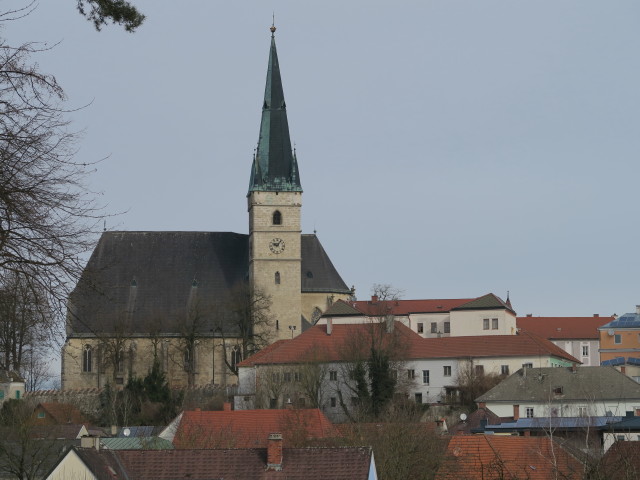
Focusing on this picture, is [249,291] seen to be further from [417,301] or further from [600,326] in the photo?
[600,326]

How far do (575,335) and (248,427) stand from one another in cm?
6410

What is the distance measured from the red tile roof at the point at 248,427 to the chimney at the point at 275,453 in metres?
14.4

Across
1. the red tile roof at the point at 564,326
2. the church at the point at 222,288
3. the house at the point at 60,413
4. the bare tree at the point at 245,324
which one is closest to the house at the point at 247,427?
the house at the point at 60,413

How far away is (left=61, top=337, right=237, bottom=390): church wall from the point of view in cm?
9244

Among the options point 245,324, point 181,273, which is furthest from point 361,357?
point 181,273

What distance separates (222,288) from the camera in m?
97.1

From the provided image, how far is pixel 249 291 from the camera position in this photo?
93438 mm

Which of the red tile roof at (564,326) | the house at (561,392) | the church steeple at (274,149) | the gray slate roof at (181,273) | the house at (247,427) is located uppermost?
the church steeple at (274,149)

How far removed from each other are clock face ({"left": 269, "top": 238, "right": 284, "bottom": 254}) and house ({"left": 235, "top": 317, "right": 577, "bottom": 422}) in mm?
8001

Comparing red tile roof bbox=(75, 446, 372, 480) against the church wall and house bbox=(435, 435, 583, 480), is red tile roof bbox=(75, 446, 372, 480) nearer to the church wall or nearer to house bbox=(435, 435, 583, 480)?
house bbox=(435, 435, 583, 480)

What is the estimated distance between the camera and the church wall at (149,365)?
303 ft

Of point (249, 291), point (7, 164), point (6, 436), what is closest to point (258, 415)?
point (6, 436)

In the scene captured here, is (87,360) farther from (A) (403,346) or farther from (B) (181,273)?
(A) (403,346)

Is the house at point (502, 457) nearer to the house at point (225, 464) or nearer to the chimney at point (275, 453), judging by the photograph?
the house at point (225, 464)
